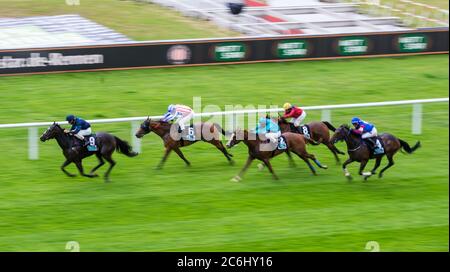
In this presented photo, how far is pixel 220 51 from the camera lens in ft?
85.3

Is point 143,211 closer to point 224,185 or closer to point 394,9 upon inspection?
point 224,185

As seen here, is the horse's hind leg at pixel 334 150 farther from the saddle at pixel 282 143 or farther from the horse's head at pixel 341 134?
the saddle at pixel 282 143

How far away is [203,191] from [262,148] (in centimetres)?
133

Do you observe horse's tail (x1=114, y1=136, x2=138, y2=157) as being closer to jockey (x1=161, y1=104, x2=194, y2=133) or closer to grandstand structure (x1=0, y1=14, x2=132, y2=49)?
jockey (x1=161, y1=104, x2=194, y2=133)

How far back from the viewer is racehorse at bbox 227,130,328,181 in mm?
17828

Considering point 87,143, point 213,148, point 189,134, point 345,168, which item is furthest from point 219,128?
point 87,143

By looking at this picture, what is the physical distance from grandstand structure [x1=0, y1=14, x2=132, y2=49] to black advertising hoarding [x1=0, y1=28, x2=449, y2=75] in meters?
0.61

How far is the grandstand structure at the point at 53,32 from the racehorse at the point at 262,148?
8.61 m

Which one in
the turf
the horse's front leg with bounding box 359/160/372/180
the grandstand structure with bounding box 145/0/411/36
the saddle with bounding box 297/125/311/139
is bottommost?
the turf

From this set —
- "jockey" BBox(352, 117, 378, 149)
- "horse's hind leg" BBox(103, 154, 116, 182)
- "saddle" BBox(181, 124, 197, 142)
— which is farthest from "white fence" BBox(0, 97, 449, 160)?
"jockey" BBox(352, 117, 378, 149)

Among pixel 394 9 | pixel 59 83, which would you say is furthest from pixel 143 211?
pixel 394 9

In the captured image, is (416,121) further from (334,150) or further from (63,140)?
(63,140)

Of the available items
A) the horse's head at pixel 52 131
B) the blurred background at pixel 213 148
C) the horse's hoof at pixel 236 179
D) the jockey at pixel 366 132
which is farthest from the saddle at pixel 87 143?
the jockey at pixel 366 132
